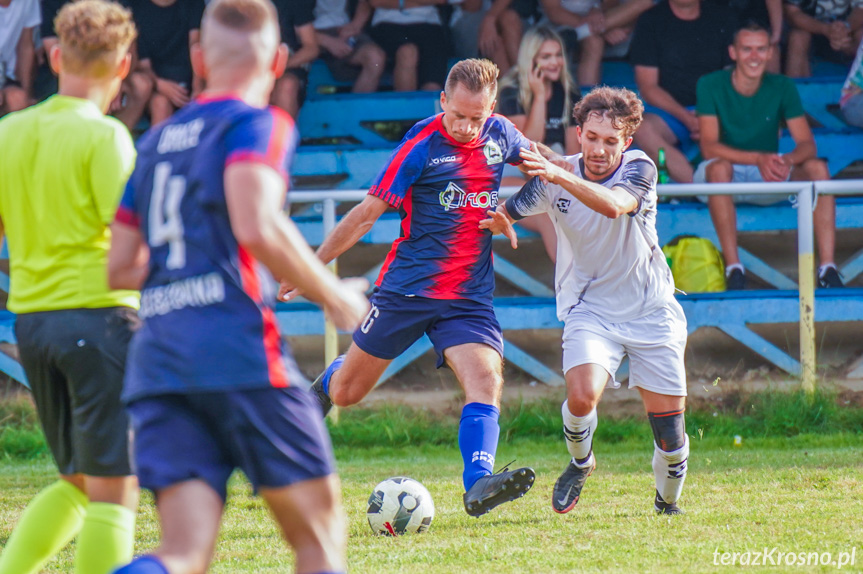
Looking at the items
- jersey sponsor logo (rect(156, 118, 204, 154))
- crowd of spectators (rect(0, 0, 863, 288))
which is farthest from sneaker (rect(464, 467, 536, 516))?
crowd of spectators (rect(0, 0, 863, 288))

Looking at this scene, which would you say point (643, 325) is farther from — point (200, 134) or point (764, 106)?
point (764, 106)

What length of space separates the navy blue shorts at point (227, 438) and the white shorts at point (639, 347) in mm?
2763

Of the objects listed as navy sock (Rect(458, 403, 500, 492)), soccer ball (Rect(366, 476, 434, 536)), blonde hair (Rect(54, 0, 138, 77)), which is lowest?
soccer ball (Rect(366, 476, 434, 536))

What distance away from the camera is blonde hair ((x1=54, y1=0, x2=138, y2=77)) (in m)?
3.10

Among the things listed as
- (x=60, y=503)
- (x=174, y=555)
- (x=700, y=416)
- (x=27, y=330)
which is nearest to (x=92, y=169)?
(x=27, y=330)

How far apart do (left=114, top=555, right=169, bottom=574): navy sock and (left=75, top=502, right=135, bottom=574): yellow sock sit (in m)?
0.75

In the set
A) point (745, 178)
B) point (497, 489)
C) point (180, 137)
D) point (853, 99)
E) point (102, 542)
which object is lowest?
point (497, 489)

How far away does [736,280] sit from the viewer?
8102 millimetres

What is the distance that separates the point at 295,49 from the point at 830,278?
17.9 feet

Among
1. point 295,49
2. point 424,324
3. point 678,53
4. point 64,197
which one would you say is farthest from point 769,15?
point 64,197

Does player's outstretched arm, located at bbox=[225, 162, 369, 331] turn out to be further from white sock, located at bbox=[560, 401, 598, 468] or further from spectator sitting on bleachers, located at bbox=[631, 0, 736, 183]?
spectator sitting on bleachers, located at bbox=[631, 0, 736, 183]

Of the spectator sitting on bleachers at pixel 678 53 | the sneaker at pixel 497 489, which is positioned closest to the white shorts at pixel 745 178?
the spectator sitting on bleachers at pixel 678 53

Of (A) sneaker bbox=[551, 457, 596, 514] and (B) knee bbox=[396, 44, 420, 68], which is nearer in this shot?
(A) sneaker bbox=[551, 457, 596, 514]

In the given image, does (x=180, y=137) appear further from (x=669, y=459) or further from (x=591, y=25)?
(x=591, y=25)
